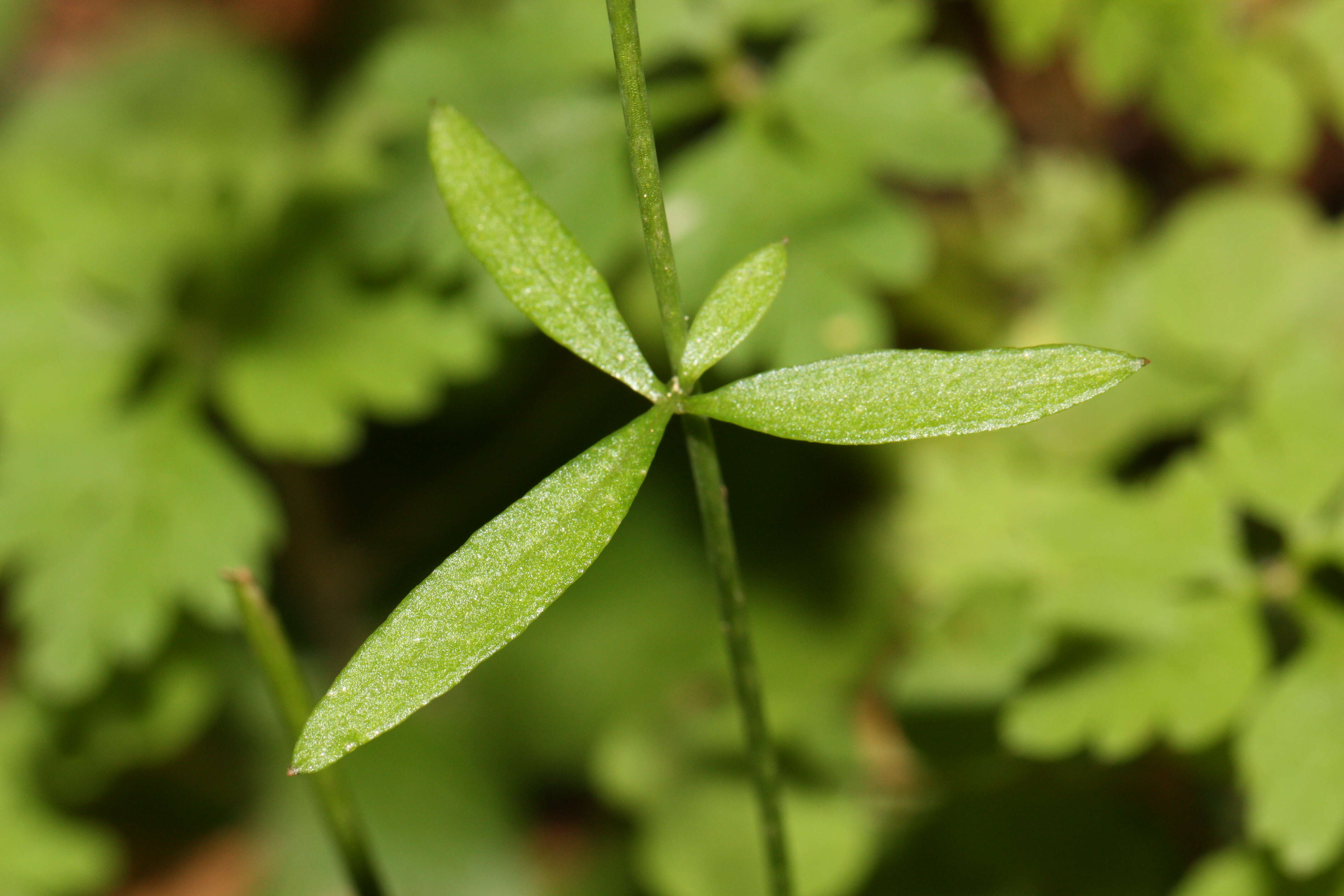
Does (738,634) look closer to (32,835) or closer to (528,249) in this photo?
(528,249)

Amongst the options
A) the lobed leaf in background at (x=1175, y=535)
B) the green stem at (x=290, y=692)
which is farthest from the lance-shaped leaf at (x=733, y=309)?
the lobed leaf in background at (x=1175, y=535)

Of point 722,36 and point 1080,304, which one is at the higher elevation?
point 722,36

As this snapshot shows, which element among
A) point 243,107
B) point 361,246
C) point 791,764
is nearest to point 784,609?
point 791,764

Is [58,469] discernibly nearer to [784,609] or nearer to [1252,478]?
[784,609]

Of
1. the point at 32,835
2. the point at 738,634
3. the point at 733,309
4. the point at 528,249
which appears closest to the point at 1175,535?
the point at 738,634

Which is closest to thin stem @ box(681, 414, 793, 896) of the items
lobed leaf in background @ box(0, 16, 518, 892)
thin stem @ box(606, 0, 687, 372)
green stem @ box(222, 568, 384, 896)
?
thin stem @ box(606, 0, 687, 372)

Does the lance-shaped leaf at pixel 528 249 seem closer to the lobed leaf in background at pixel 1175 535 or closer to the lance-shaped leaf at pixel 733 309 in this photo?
the lance-shaped leaf at pixel 733 309

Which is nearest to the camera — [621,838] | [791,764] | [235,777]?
[791,764]
